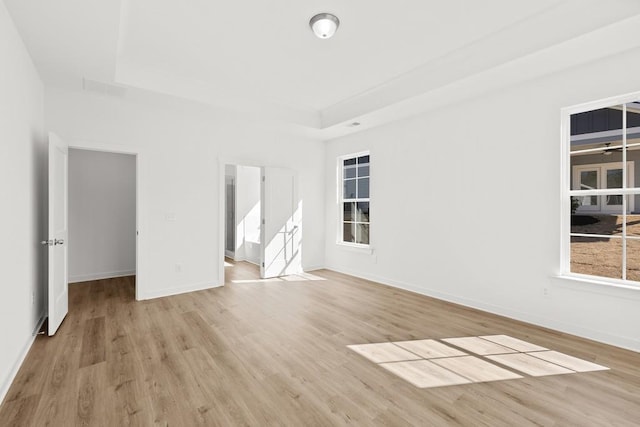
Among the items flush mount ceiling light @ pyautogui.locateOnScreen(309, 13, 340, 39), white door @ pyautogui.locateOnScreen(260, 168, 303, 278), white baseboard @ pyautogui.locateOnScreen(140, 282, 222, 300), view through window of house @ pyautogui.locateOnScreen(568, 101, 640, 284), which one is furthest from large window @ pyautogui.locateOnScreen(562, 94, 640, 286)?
white baseboard @ pyautogui.locateOnScreen(140, 282, 222, 300)

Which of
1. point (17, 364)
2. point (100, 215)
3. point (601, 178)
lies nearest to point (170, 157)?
point (100, 215)

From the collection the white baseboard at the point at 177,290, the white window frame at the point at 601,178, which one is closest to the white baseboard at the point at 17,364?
the white baseboard at the point at 177,290

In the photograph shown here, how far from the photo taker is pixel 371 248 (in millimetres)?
5441

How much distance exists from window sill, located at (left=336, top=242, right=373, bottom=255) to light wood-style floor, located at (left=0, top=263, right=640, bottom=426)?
1652 mm

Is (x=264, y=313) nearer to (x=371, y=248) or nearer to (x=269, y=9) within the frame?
(x=371, y=248)

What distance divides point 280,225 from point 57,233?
10.5ft

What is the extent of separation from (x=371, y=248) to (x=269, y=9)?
386cm

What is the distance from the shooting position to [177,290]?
4578 millimetres

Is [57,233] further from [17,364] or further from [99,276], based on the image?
[99,276]

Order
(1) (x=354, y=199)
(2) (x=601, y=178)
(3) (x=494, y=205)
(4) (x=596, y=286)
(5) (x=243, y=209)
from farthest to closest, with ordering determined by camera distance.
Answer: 1. (5) (x=243, y=209)
2. (1) (x=354, y=199)
3. (3) (x=494, y=205)
4. (2) (x=601, y=178)
5. (4) (x=596, y=286)

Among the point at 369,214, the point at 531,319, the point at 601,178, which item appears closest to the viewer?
the point at 601,178

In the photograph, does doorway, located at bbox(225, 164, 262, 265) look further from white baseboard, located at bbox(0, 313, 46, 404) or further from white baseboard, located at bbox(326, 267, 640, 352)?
white baseboard, located at bbox(0, 313, 46, 404)

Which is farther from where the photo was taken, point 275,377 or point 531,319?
point 531,319

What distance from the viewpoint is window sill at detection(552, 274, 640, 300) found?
2828mm
